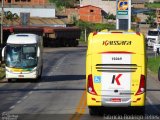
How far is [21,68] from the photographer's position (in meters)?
37.7

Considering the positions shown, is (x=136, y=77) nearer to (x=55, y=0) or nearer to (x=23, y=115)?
(x=23, y=115)

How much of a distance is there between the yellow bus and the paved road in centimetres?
71

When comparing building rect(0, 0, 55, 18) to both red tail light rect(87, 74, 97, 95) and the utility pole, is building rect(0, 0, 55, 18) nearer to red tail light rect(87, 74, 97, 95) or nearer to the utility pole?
the utility pole

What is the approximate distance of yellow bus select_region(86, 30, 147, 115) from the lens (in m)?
20.2

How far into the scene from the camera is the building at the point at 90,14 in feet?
472

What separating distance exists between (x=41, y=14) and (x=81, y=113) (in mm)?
105941

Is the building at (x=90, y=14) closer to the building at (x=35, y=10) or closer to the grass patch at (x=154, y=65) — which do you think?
the building at (x=35, y=10)

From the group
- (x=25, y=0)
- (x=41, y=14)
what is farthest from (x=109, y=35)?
(x=25, y=0)

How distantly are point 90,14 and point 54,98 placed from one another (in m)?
117

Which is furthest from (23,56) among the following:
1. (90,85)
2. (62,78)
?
(90,85)

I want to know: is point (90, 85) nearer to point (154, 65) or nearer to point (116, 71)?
point (116, 71)

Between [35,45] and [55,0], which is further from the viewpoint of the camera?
[55,0]

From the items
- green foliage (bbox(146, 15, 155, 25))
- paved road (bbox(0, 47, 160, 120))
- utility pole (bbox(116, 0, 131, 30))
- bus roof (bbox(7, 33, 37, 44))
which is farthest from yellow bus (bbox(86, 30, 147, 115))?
green foliage (bbox(146, 15, 155, 25))

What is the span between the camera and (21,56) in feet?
126
